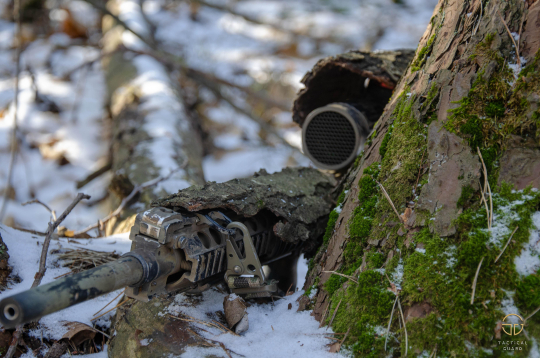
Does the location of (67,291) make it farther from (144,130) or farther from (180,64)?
(180,64)

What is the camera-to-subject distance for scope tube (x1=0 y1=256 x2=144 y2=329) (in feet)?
3.26

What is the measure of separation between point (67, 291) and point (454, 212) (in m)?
1.19

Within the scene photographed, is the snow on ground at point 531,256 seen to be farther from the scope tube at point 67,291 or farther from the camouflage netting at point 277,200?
the scope tube at point 67,291

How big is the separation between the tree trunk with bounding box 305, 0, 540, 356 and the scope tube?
0.71 m

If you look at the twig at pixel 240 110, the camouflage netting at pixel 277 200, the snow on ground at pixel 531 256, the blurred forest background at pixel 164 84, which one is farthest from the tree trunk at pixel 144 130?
the snow on ground at pixel 531 256

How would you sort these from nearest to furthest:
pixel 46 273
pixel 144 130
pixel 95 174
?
pixel 46 273, pixel 144 130, pixel 95 174

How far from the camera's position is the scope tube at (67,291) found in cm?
99

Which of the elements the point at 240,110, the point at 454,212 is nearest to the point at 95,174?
the point at 240,110

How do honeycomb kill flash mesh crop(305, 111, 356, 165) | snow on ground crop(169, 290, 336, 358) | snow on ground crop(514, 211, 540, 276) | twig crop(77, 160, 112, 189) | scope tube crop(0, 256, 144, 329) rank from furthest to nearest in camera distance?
twig crop(77, 160, 112, 189) → honeycomb kill flash mesh crop(305, 111, 356, 165) → snow on ground crop(169, 290, 336, 358) → snow on ground crop(514, 211, 540, 276) → scope tube crop(0, 256, 144, 329)

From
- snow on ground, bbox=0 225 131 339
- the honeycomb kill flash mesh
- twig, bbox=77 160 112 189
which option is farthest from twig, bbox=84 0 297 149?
snow on ground, bbox=0 225 131 339

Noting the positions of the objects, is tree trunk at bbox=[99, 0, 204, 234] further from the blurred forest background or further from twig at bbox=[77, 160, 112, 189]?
twig at bbox=[77, 160, 112, 189]

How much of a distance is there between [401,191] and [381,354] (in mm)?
550

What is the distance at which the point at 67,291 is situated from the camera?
3.61ft

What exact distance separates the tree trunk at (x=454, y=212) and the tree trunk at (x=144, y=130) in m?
1.78
